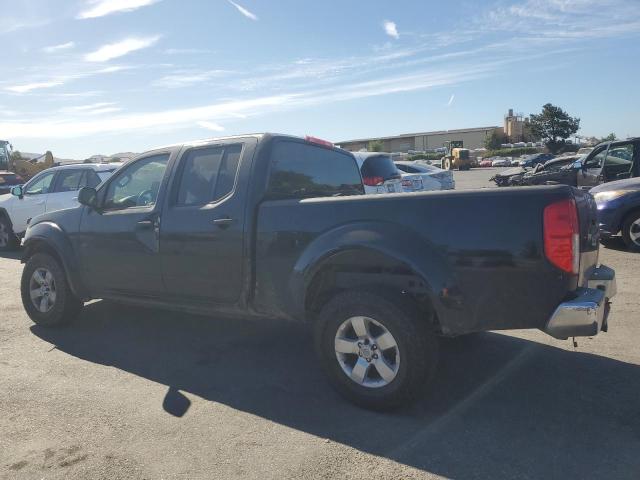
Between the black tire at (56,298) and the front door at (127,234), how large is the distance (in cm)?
45

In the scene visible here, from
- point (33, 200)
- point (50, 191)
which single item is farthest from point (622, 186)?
point (33, 200)

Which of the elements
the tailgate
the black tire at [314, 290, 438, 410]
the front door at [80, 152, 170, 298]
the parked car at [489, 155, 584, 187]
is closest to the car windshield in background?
the front door at [80, 152, 170, 298]

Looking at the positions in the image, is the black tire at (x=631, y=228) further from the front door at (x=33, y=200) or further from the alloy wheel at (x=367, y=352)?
the front door at (x=33, y=200)

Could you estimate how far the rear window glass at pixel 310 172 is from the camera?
175 inches

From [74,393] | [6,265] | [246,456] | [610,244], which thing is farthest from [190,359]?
[610,244]

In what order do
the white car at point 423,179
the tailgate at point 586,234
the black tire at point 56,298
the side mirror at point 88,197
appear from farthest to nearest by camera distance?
the white car at point 423,179
the black tire at point 56,298
the side mirror at point 88,197
the tailgate at point 586,234

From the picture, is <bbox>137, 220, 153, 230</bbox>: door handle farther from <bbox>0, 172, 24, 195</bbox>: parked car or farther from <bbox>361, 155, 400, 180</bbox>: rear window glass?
<bbox>0, 172, 24, 195</bbox>: parked car

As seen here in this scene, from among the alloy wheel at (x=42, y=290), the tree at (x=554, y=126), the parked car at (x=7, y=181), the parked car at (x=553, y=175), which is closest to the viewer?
the alloy wheel at (x=42, y=290)

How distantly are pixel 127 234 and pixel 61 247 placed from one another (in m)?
0.99

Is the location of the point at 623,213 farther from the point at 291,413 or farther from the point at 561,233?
the point at 291,413

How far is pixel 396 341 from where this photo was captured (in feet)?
11.3

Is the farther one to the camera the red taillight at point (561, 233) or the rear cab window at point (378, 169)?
the rear cab window at point (378, 169)

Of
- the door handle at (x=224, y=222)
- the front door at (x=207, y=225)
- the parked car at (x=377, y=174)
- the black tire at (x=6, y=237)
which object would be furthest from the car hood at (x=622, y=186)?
the black tire at (x=6, y=237)

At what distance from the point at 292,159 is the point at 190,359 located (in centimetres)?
197
